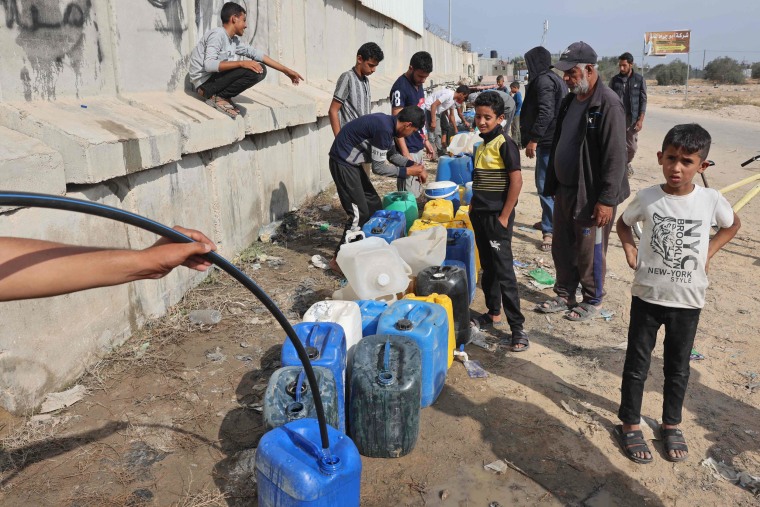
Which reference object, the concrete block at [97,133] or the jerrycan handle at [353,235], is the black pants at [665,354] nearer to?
the jerrycan handle at [353,235]

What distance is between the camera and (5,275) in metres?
1.40

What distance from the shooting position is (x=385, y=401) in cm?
308

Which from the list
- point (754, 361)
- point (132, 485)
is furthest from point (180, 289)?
point (754, 361)

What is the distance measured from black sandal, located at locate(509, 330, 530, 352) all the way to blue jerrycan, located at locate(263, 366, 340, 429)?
192cm

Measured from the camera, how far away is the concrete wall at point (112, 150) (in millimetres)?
3355

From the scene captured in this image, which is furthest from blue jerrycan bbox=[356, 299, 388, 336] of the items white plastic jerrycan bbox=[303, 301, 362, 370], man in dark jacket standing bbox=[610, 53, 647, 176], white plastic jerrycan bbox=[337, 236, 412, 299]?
man in dark jacket standing bbox=[610, 53, 647, 176]

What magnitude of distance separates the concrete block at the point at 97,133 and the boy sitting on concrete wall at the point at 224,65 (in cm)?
114

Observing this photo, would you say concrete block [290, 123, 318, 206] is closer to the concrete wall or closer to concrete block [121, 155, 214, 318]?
the concrete wall

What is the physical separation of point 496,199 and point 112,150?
2680 mm

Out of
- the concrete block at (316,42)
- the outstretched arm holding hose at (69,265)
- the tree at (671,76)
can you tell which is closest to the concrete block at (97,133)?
the outstretched arm holding hose at (69,265)

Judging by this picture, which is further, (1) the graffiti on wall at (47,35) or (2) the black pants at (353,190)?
(2) the black pants at (353,190)

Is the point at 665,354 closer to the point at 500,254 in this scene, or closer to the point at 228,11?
the point at 500,254

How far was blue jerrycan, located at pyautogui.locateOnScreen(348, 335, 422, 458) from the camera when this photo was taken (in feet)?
10.1

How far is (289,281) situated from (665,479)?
3737 millimetres
